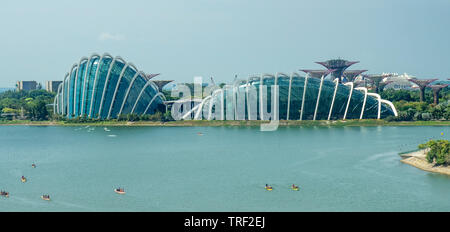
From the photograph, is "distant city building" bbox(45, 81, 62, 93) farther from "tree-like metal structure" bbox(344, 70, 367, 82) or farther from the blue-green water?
the blue-green water

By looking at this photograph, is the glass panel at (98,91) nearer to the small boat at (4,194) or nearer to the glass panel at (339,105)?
the glass panel at (339,105)

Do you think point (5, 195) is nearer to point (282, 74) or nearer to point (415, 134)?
point (415, 134)

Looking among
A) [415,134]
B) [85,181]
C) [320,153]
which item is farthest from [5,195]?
[415,134]

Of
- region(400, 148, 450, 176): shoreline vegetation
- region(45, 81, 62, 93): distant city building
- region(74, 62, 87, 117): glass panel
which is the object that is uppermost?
region(74, 62, 87, 117): glass panel

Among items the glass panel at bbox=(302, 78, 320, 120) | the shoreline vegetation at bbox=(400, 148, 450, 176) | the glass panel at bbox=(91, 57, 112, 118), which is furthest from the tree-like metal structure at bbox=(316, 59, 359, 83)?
the shoreline vegetation at bbox=(400, 148, 450, 176)

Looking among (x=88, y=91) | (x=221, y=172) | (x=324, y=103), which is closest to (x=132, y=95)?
(x=88, y=91)

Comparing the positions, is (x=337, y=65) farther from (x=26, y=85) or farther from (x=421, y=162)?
(x=26, y=85)
